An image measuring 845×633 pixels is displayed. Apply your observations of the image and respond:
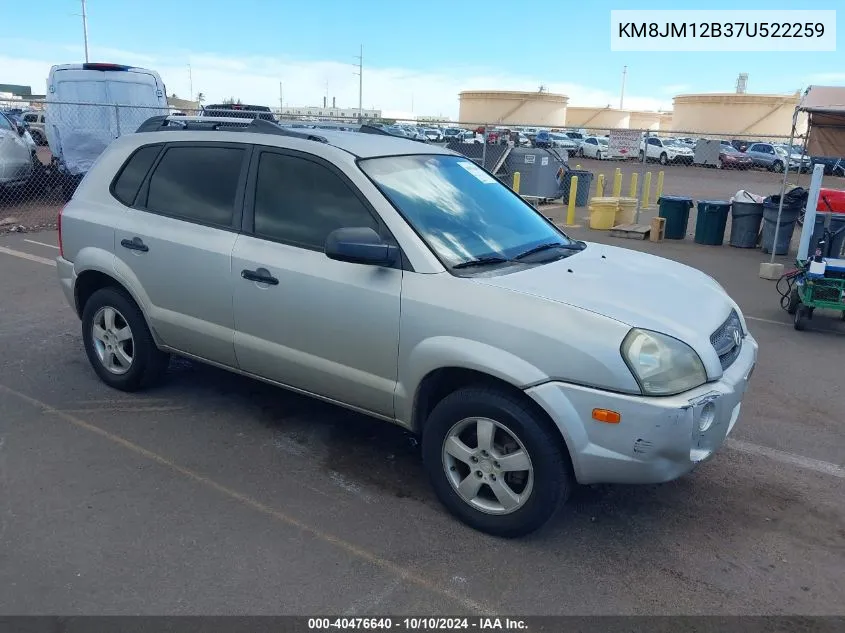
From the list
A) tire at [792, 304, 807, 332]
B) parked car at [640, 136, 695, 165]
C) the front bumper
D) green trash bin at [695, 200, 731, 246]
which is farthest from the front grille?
parked car at [640, 136, 695, 165]

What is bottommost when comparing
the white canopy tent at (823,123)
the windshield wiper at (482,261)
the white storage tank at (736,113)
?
the windshield wiper at (482,261)

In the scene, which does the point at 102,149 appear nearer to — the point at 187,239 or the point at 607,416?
the point at 187,239

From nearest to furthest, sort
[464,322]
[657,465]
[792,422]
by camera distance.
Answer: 1. [657,465]
2. [464,322]
3. [792,422]

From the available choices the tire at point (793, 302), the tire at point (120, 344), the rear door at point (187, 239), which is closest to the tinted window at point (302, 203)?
the rear door at point (187, 239)

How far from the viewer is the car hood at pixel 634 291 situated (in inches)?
124

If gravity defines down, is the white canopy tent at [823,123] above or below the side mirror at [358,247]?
above

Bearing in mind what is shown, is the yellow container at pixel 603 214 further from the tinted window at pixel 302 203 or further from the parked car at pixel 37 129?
the parked car at pixel 37 129

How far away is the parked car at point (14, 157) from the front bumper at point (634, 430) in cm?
1284

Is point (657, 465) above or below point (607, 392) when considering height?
below

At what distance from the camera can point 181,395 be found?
16.5 feet

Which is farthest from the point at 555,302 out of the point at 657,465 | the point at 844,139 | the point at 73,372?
the point at 844,139

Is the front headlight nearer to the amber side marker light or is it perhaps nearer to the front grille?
the amber side marker light

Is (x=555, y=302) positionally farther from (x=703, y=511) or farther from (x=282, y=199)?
(x=282, y=199)
